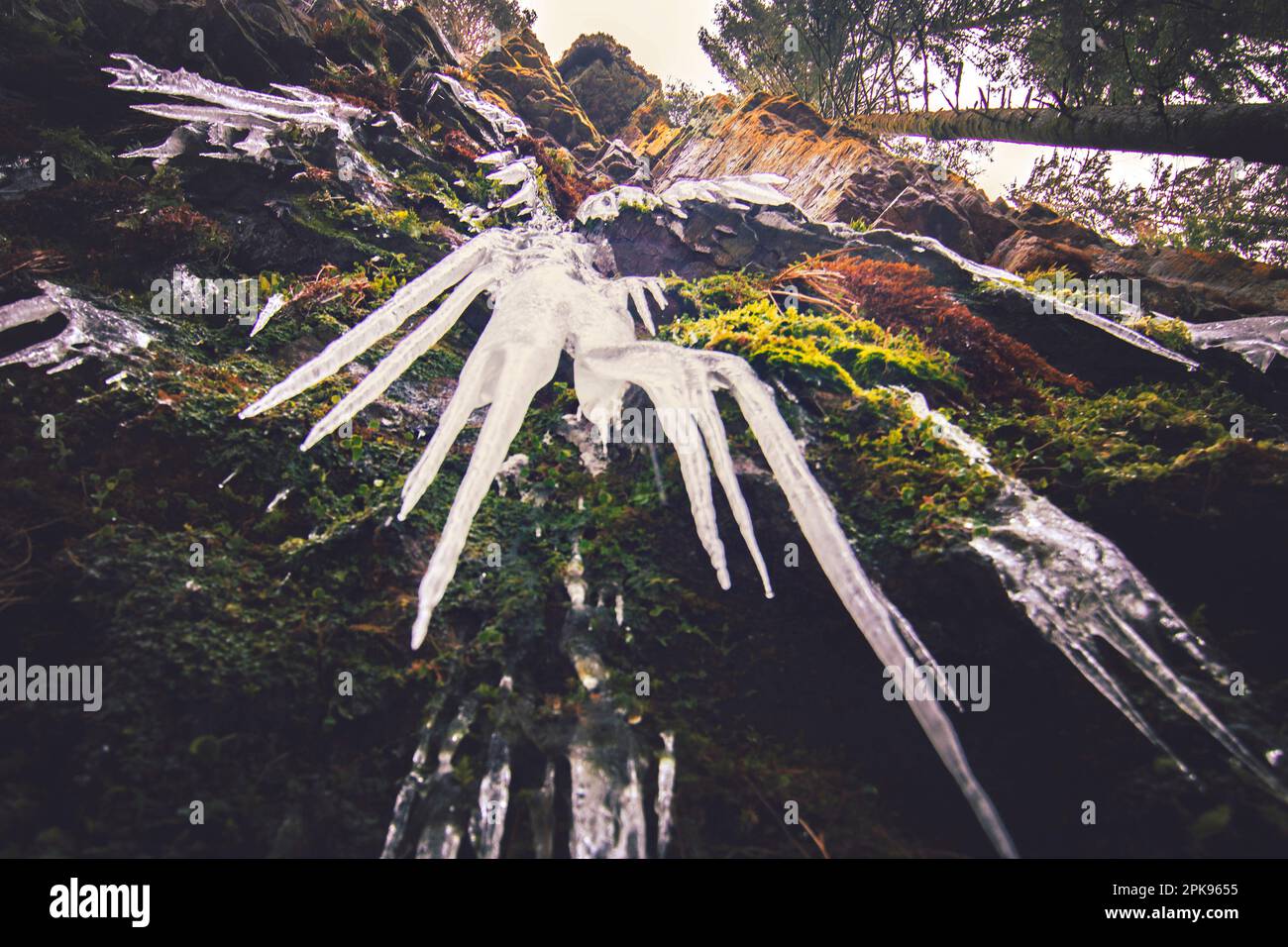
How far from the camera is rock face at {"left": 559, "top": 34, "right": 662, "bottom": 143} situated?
53.2 ft

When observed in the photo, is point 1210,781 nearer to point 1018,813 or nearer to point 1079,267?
point 1018,813

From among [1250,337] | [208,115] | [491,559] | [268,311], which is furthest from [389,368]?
[1250,337]

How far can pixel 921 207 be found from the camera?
923 centimetres

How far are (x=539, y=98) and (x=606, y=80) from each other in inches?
158

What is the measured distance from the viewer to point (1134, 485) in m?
3.81

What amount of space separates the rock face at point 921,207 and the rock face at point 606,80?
4292 mm

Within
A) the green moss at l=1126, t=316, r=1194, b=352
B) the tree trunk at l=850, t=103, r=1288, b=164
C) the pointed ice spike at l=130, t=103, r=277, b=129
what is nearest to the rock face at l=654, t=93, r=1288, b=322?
the green moss at l=1126, t=316, r=1194, b=352

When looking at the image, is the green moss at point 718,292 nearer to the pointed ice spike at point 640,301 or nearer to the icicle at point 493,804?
the pointed ice spike at point 640,301

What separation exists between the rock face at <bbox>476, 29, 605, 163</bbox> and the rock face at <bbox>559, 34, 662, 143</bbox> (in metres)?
1.72

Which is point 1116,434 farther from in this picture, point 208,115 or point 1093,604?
point 208,115

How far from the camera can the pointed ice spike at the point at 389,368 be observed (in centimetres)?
338

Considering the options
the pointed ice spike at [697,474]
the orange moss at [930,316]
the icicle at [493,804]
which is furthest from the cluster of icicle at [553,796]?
the orange moss at [930,316]
